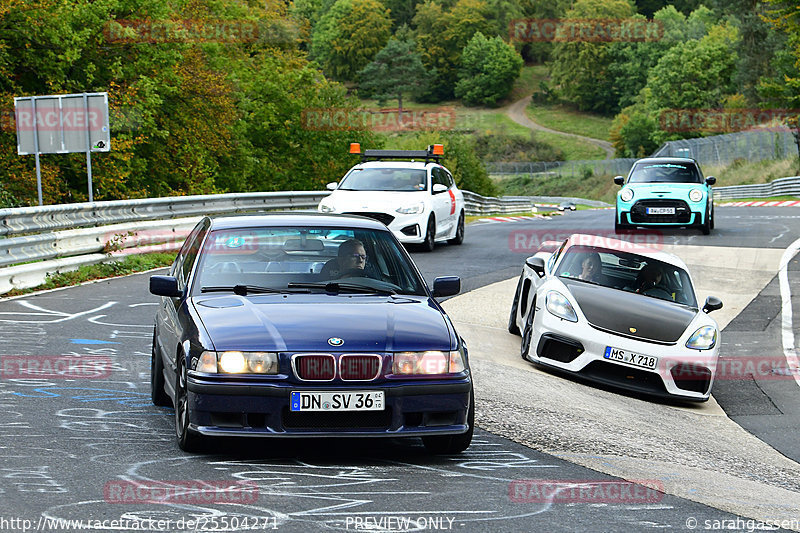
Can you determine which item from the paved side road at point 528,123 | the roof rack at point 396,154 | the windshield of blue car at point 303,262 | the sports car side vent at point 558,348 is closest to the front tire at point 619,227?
the roof rack at point 396,154

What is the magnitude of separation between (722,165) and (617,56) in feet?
344

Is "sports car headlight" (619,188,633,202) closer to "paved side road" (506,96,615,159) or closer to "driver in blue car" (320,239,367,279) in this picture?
"driver in blue car" (320,239,367,279)

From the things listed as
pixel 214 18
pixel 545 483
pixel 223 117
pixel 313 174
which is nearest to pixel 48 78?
pixel 223 117

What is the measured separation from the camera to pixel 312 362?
234 inches

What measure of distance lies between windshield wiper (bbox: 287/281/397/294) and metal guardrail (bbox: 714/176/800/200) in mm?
41600

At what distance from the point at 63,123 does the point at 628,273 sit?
11090 mm

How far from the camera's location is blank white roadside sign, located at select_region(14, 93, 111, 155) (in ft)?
62.0

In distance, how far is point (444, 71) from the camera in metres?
174

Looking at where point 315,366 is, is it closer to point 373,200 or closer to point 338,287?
point 338,287

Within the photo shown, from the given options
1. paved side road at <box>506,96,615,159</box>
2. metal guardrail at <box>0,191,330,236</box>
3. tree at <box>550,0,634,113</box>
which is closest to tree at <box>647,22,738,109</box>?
paved side road at <box>506,96,615,159</box>

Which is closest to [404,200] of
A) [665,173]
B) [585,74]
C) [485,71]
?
[665,173]

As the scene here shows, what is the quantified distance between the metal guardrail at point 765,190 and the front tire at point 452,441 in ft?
138

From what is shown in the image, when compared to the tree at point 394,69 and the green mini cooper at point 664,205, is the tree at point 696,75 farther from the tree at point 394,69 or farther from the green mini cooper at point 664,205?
the green mini cooper at point 664,205

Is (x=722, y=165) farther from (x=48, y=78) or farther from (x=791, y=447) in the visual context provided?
(x=791, y=447)
